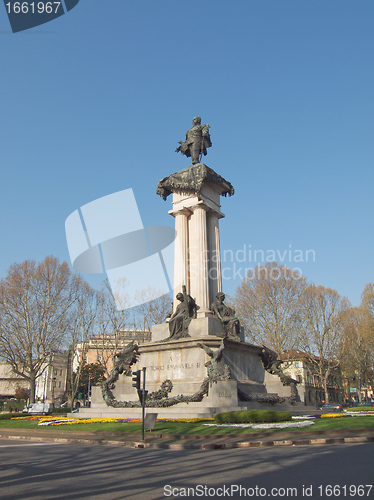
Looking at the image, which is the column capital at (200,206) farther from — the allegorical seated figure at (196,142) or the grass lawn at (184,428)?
the grass lawn at (184,428)

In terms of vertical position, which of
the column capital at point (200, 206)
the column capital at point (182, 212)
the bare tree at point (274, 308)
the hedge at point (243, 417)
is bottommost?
the hedge at point (243, 417)

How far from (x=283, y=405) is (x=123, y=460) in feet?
48.2

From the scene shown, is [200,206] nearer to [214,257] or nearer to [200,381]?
[214,257]

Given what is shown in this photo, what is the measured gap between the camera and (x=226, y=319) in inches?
902

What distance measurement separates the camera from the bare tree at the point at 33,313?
37.9 m

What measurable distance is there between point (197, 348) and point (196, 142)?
46.5 ft

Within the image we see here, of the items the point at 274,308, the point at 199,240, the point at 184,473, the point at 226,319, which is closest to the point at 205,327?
the point at 226,319

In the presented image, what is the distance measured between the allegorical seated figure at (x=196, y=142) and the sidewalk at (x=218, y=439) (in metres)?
19.3

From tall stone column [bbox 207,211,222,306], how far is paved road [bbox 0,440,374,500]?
15.0 metres

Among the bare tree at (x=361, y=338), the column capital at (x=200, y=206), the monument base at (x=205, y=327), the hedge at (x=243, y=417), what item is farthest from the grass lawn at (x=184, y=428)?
the bare tree at (x=361, y=338)

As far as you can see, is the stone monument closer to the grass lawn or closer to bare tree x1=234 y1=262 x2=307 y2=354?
the grass lawn

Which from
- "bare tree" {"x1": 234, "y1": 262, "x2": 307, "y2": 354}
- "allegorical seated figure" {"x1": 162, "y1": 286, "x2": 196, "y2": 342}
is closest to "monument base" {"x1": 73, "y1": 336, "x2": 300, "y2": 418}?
"allegorical seated figure" {"x1": 162, "y1": 286, "x2": 196, "y2": 342}

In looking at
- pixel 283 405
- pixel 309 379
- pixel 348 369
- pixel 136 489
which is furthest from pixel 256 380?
pixel 309 379

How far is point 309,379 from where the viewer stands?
88688 millimetres
